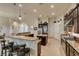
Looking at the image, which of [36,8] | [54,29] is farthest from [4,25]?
[54,29]

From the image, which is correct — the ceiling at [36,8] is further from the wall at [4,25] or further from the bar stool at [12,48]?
the bar stool at [12,48]

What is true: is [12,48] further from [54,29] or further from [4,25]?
[54,29]

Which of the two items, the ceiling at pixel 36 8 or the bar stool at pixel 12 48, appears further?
the bar stool at pixel 12 48

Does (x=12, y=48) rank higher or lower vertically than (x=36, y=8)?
lower

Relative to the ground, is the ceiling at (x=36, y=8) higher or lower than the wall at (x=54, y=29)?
higher

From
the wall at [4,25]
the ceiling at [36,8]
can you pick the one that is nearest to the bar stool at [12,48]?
the wall at [4,25]

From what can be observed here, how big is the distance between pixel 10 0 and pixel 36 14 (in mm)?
675

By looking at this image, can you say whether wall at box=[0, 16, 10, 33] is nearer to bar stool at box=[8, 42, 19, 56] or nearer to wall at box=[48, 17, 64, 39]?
bar stool at box=[8, 42, 19, 56]

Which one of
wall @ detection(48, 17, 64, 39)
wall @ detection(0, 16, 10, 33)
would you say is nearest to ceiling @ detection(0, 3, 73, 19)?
wall @ detection(0, 16, 10, 33)

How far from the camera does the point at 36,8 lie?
3055 mm

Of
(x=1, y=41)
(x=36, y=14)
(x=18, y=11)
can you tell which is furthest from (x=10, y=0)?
(x=1, y=41)

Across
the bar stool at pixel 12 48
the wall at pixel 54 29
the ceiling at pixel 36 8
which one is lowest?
the bar stool at pixel 12 48

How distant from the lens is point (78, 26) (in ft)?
12.5

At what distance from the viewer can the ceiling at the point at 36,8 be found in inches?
115
